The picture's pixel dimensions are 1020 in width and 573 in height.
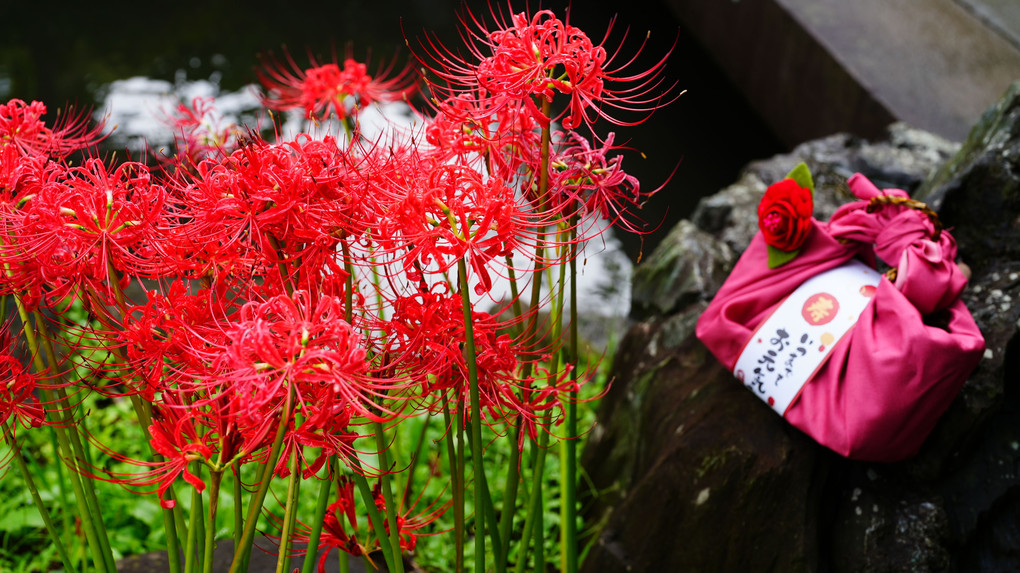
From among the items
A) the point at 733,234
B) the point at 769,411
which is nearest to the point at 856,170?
the point at 733,234

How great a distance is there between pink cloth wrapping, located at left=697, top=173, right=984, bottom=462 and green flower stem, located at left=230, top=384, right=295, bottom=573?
93 centimetres

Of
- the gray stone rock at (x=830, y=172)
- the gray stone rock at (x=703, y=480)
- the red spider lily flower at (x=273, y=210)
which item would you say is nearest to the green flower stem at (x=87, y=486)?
the red spider lily flower at (x=273, y=210)

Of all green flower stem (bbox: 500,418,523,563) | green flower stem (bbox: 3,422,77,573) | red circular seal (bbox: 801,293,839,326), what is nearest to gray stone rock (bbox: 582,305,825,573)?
red circular seal (bbox: 801,293,839,326)

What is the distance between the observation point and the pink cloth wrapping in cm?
123

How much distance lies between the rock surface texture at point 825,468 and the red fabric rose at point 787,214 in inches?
11.6

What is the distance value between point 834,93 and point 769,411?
2.70 metres

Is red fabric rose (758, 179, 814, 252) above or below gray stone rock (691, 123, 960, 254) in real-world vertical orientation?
below

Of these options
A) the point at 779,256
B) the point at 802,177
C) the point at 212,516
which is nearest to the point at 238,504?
the point at 212,516

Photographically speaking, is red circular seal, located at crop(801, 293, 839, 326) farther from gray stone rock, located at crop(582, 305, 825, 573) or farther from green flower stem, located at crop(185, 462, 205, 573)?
green flower stem, located at crop(185, 462, 205, 573)

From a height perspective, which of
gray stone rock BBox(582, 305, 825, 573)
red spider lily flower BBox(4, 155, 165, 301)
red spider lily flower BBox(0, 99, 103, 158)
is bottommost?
gray stone rock BBox(582, 305, 825, 573)

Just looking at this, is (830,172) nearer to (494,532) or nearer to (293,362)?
(494,532)

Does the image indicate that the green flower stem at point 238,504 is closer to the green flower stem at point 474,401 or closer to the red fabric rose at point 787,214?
the green flower stem at point 474,401

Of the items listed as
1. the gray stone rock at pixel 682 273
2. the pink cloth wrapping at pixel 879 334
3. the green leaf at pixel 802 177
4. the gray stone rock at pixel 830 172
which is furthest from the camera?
the gray stone rock at pixel 830 172

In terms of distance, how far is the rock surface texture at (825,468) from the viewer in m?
1.35
